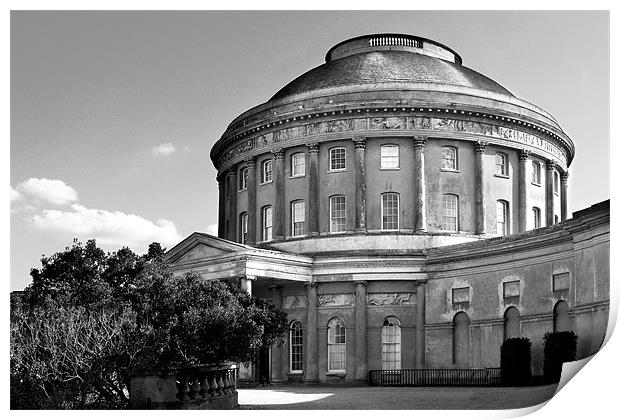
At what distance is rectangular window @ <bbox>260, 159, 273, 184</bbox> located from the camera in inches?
1774

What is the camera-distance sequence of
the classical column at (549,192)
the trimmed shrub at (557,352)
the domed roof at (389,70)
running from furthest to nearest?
the classical column at (549,192)
the domed roof at (389,70)
the trimmed shrub at (557,352)

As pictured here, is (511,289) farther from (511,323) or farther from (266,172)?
(266,172)

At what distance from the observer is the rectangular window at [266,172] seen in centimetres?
4506

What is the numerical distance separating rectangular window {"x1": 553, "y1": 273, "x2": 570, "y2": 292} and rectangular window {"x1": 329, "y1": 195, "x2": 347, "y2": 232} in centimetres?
1153

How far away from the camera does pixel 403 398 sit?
28984 millimetres

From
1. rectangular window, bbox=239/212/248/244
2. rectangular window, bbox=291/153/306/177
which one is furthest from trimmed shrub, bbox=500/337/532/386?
rectangular window, bbox=239/212/248/244

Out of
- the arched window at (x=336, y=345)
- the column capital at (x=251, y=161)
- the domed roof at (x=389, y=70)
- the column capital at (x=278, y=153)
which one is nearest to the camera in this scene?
the arched window at (x=336, y=345)

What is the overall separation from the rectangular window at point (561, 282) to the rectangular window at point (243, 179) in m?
17.4


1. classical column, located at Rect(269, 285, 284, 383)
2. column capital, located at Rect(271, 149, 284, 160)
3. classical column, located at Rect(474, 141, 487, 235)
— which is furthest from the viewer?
column capital, located at Rect(271, 149, 284, 160)

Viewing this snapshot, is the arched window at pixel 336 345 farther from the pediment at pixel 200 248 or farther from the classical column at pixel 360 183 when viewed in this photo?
the pediment at pixel 200 248

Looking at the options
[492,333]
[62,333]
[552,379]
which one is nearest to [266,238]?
[492,333]

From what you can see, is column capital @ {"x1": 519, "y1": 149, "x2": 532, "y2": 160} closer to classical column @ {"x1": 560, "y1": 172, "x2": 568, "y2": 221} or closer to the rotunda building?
the rotunda building

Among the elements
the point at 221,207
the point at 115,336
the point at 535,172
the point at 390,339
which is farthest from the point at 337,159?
the point at 115,336

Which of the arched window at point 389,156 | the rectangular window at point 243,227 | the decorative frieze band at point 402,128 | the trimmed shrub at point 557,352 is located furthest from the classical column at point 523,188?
the rectangular window at point 243,227
